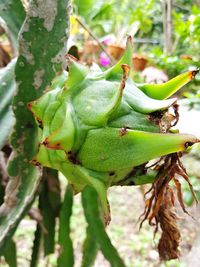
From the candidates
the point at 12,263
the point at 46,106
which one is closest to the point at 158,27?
the point at 12,263

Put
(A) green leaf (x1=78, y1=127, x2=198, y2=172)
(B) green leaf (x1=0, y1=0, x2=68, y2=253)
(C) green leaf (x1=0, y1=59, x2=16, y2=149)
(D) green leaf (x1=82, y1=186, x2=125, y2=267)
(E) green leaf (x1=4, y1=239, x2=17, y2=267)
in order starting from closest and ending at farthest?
(A) green leaf (x1=78, y1=127, x2=198, y2=172), (B) green leaf (x1=0, y1=0, x2=68, y2=253), (C) green leaf (x1=0, y1=59, x2=16, y2=149), (D) green leaf (x1=82, y1=186, x2=125, y2=267), (E) green leaf (x1=4, y1=239, x2=17, y2=267)

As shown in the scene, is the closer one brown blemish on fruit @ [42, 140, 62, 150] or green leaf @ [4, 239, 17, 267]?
brown blemish on fruit @ [42, 140, 62, 150]

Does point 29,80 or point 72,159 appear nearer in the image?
point 72,159

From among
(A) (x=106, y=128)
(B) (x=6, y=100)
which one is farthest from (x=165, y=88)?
(B) (x=6, y=100)

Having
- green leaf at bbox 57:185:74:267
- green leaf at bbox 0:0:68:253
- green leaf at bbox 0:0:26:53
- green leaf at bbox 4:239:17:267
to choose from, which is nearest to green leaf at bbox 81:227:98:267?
green leaf at bbox 57:185:74:267

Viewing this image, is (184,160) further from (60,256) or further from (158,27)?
(158,27)

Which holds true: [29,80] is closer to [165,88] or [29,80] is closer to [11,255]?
[165,88]

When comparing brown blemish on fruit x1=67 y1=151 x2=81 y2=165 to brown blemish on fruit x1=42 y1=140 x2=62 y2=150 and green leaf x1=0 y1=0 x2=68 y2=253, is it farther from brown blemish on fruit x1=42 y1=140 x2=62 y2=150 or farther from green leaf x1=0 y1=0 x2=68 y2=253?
green leaf x1=0 y1=0 x2=68 y2=253

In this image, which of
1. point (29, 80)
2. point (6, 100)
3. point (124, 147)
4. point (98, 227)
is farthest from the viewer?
point (98, 227)
